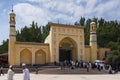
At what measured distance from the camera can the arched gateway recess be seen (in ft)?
157

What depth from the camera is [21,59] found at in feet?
144

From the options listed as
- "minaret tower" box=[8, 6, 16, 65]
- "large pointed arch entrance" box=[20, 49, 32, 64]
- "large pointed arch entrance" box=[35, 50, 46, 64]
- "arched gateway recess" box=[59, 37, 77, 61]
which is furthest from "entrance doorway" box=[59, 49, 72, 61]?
"minaret tower" box=[8, 6, 16, 65]

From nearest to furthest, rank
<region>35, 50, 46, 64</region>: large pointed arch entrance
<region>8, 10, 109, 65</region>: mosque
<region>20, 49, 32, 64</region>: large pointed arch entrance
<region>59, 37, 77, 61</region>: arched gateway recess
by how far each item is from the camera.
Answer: <region>8, 10, 109, 65</region>: mosque → <region>20, 49, 32, 64</region>: large pointed arch entrance → <region>35, 50, 46, 64</region>: large pointed arch entrance → <region>59, 37, 77, 61</region>: arched gateway recess

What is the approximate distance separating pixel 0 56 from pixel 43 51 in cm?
757

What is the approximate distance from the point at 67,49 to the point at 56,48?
3718mm

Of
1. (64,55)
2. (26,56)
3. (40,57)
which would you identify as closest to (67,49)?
(64,55)

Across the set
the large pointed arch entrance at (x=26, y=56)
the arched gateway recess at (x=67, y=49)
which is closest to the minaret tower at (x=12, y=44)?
the large pointed arch entrance at (x=26, y=56)

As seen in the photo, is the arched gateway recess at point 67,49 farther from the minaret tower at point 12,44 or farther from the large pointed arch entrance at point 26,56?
the minaret tower at point 12,44

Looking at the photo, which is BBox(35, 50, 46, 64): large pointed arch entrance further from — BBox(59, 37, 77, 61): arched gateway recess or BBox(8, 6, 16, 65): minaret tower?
BBox(8, 6, 16, 65): minaret tower

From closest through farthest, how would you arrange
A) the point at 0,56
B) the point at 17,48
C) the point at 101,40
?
1. the point at 17,48
2. the point at 0,56
3. the point at 101,40

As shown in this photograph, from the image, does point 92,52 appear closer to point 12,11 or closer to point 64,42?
point 64,42

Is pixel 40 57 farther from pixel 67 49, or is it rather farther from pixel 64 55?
pixel 67 49

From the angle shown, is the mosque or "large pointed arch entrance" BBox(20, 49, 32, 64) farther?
"large pointed arch entrance" BBox(20, 49, 32, 64)

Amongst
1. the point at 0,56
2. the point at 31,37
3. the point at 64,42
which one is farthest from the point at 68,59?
the point at 31,37
